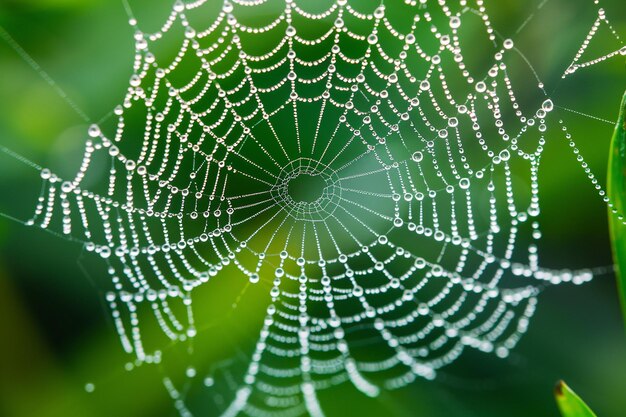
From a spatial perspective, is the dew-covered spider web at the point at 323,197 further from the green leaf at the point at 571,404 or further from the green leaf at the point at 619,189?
the green leaf at the point at 571,404

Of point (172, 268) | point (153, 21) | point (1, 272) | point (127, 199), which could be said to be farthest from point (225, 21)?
point (1, 272)

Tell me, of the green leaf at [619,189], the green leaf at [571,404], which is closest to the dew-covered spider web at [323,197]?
the green leaf at [619,189]

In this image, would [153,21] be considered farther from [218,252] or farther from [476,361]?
[476,361]

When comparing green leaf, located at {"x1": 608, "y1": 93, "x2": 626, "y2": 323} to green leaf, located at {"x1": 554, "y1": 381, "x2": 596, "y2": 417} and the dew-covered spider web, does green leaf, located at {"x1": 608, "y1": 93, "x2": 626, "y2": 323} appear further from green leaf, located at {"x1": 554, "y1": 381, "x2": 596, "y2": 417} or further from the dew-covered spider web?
the dew-covered spider web

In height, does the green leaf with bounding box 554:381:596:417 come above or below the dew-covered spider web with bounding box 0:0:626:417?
below

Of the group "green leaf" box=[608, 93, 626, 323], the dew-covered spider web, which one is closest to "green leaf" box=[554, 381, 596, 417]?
"green leaf" box=[608, 93, 626, 323]

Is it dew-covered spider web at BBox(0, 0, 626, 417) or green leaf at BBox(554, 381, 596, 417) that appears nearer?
green leaf at BBox(554, 381, 596, 417)
